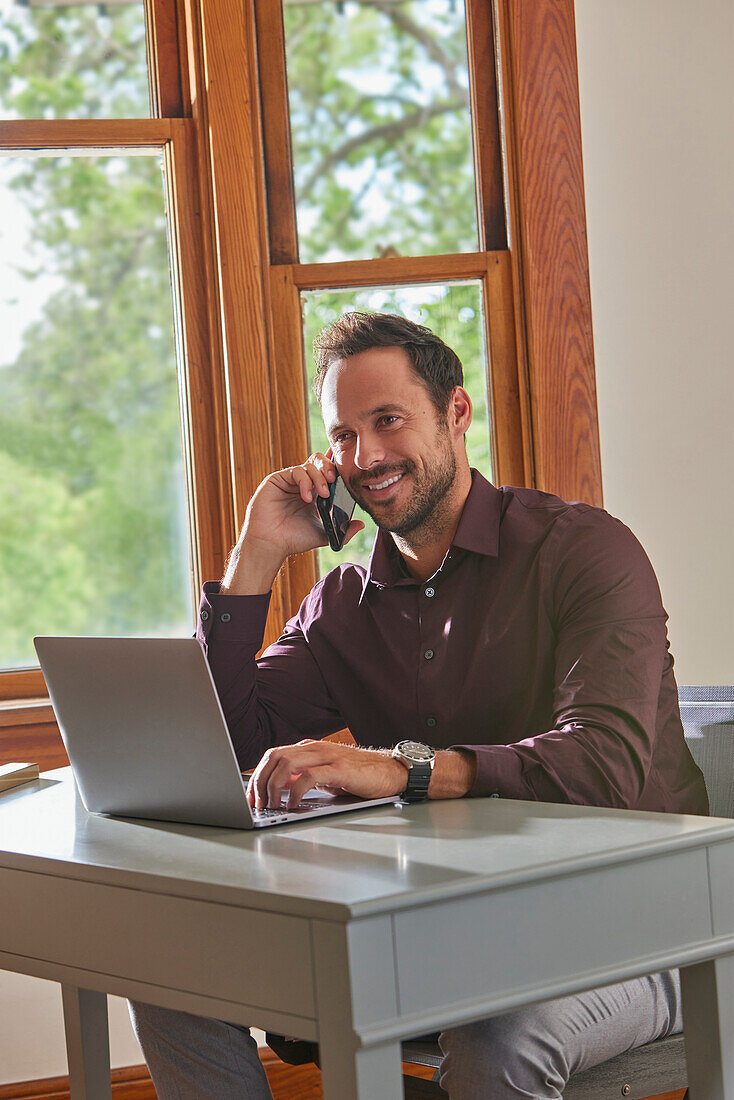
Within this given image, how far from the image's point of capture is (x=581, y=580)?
1684 millimetres

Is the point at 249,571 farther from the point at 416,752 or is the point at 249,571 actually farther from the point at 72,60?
the point at 72,60

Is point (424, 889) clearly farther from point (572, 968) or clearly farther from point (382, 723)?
point (382, 723)

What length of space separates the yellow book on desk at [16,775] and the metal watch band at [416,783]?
2.32 feet

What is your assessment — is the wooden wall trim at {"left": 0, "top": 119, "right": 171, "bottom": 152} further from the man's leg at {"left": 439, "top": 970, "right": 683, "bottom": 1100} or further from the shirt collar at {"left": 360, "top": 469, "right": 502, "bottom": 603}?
the man's leg at {"left": 439, "top": 970, "right": 683, "bottom": 1100}

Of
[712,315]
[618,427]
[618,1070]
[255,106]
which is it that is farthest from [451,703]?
[255,106]

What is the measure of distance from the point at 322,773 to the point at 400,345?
0.89 m

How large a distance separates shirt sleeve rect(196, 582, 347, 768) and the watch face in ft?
1.74

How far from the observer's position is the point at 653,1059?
1.42 m

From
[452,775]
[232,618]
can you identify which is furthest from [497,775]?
[232,618]

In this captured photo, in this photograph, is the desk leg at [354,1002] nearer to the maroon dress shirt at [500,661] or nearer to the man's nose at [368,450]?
the maroon dress shirt at [500,661]

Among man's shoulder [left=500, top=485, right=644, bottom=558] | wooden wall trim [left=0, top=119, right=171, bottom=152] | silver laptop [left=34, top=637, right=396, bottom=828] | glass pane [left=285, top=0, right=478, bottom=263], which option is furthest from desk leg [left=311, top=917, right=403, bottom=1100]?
wooden wall trim [left=0, top=119, right=171, bottom=152]

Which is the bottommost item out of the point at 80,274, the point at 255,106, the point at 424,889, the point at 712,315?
the point at 424,889

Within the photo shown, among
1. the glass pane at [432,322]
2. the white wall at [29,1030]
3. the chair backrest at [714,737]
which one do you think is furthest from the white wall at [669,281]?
the white wall at [29,1030]

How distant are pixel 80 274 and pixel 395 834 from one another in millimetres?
1848
